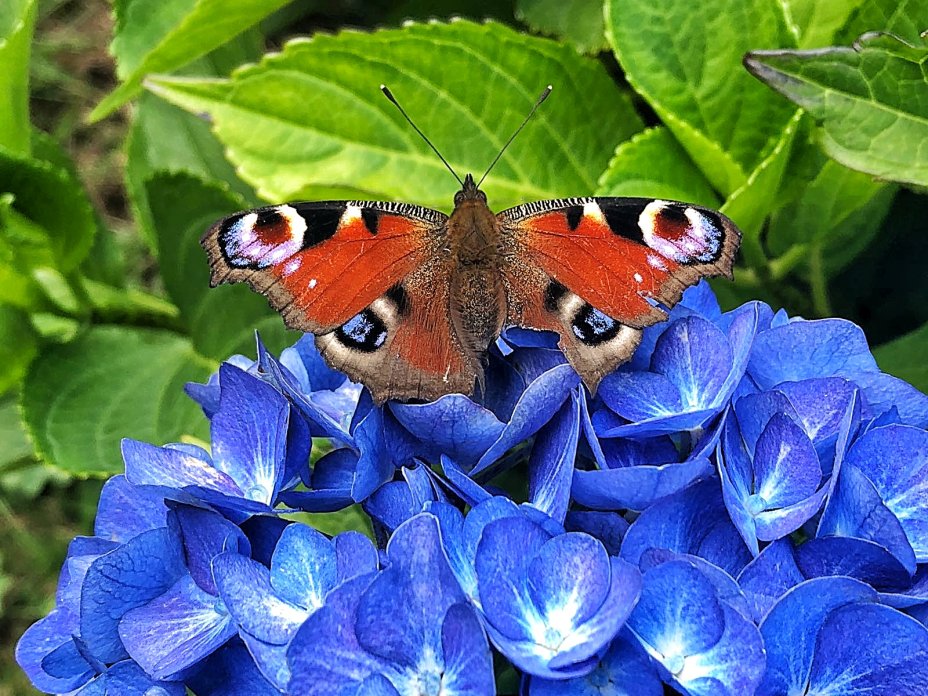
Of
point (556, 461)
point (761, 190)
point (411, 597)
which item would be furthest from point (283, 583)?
point (761, 190)

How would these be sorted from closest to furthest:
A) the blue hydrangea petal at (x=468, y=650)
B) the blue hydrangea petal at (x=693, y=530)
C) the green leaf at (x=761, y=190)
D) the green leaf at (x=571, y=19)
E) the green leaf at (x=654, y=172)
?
the blue hydrangea petal at (x=468, y=650) < the blue hydrangea petal at (x=693, y=530) < the green leaf at (x=761, y=190) < the green leaf at (x=654, y=172) < the green leaf at (x=571, y=19)

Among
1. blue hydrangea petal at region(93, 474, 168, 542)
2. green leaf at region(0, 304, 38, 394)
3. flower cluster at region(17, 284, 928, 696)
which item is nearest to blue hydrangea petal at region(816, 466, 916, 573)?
flower cluster at region(17, 284, 928, 696)

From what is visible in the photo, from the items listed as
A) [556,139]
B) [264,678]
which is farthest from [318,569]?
[556,139]

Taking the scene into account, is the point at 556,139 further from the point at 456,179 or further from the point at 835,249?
the point at 835,249

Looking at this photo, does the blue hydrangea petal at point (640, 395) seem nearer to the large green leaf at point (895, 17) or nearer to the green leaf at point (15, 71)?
the large green leaf at point (895, 17)

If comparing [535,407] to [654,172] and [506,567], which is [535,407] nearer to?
[506,567]

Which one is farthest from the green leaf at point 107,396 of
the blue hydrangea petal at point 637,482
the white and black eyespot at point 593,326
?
the blue hydrangea petal at point 637,482

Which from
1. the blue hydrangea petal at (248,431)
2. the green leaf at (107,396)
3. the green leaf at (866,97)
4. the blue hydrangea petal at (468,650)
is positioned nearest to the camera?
the blue hydrangea petal at (468,650)

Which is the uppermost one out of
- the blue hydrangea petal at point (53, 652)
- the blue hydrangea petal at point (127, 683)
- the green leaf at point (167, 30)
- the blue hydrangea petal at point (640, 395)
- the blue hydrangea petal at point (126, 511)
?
the green leaf at point (167, 30)
